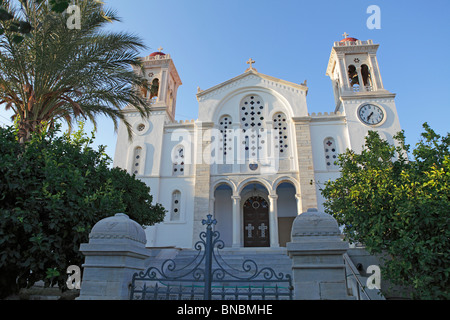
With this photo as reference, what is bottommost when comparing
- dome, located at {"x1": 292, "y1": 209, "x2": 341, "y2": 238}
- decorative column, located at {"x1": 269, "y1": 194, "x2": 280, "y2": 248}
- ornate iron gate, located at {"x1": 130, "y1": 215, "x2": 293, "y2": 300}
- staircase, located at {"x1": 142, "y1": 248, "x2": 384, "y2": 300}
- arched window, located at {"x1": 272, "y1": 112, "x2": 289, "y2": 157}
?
ornate iron gate, located at {"x1": 130, "y1": 215, "x2": 293, "y2": 300}

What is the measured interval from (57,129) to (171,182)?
10.5 metres

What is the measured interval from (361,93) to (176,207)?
13098 mm

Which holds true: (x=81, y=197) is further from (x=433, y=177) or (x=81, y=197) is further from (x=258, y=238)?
(x=258, y=238)

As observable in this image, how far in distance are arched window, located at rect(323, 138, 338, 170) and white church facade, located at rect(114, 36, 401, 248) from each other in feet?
0.19

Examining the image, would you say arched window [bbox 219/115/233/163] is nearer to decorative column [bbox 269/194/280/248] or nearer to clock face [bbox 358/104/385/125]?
decorative column [bbox 269/194/280/248]

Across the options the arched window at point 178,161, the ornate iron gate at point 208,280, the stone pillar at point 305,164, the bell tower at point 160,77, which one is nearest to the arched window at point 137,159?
the arched window at point 178,161

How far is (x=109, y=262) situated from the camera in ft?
13.7

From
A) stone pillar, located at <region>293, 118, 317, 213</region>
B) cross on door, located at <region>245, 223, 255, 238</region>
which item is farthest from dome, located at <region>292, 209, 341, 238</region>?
cross on door, located at <region>245, 223, 255, 238</region>

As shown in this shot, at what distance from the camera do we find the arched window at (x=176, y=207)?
17.2 m

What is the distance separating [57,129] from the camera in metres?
7.64

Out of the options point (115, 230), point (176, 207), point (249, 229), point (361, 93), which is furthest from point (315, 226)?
point (361, 93)

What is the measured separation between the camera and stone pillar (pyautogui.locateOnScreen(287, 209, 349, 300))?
3768mm

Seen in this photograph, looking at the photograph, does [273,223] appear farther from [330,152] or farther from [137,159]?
[137,159]
